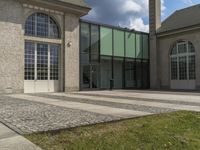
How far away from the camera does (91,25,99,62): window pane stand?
2302 centimetres

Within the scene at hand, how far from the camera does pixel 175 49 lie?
26641mm

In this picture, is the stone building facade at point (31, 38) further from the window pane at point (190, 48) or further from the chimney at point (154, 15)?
the window pane at point (190, 48)

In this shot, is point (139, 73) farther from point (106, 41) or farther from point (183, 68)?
point (106, 41)

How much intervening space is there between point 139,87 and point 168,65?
3901mm

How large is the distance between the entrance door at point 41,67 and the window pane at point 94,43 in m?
3.66

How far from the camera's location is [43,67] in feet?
64.9

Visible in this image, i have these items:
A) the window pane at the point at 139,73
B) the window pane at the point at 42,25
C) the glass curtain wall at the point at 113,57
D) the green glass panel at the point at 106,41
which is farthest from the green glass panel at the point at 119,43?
the window pane at the point at 42,25

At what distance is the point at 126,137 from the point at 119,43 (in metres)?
20.8

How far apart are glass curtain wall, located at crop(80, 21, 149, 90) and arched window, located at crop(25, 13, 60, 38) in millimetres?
2742

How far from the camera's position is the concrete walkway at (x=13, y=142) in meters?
4.41

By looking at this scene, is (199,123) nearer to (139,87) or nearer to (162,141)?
(162,141)

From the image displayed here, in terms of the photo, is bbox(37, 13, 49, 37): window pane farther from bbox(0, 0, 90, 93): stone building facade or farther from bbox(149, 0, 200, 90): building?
bbox(149, 0, 200, 90): building

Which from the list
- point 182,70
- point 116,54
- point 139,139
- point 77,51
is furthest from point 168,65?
point 139,139

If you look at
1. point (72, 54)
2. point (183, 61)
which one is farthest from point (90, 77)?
point (183, 61)
